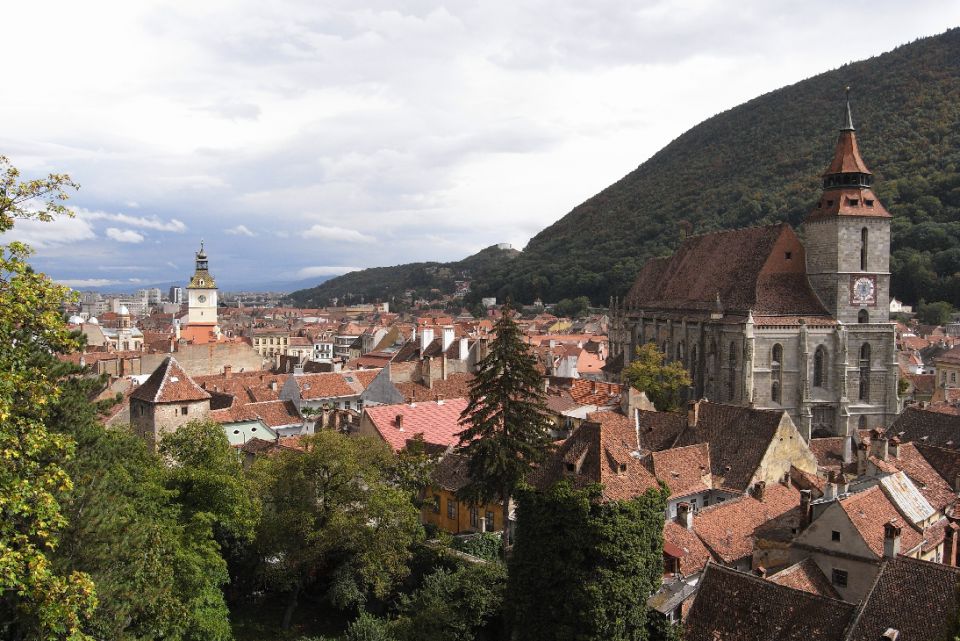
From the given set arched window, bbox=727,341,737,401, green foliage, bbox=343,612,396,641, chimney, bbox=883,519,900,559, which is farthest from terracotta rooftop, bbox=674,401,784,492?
arched window, bbox=727,341,737,401

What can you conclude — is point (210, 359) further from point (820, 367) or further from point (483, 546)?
point (820, 367)

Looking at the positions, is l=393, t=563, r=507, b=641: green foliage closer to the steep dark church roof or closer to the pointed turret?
the steep dark church roof

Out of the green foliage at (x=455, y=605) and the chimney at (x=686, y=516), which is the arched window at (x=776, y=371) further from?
the green foliage at (x=455, y=605)

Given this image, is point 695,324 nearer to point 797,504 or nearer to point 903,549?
point 797,504

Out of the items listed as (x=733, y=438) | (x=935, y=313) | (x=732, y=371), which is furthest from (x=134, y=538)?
(x=935, y=313)

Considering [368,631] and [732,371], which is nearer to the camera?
[368,631]

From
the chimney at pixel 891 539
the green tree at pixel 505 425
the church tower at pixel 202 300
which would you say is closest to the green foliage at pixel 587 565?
the green tree at pixel 505 425
